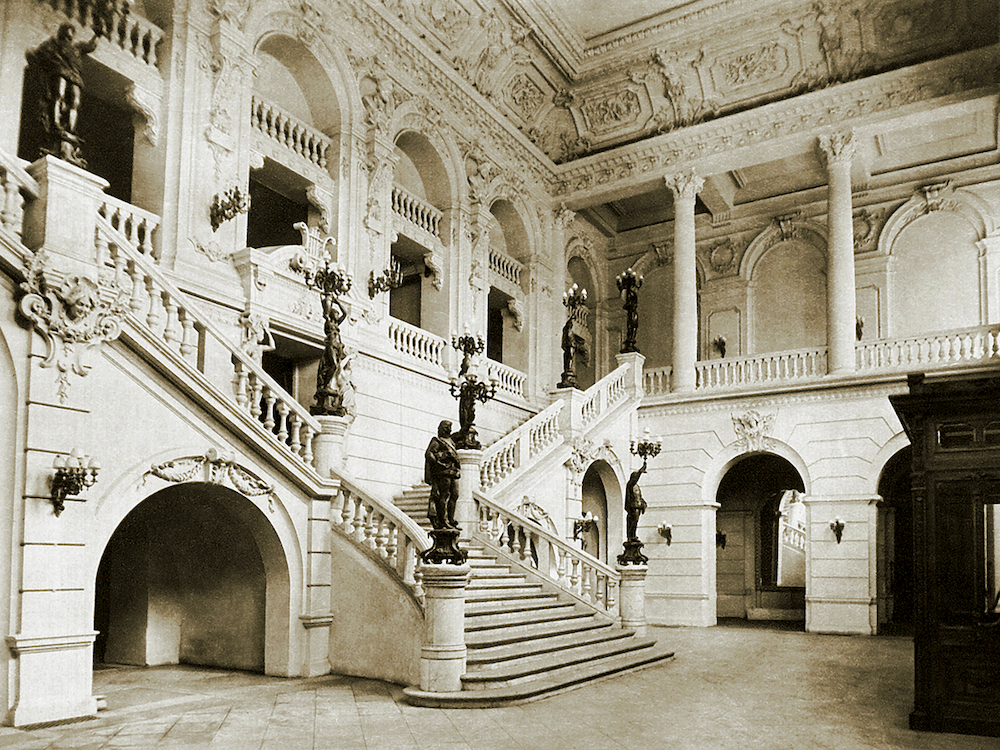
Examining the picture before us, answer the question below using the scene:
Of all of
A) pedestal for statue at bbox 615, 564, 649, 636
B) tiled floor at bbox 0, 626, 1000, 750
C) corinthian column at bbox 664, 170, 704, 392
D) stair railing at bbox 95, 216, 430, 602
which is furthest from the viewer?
corinthian column at bbox 664, 170, 704, 392

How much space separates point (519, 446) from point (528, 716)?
25.3ft

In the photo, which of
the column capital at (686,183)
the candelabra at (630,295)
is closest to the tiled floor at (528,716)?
the candelabra at (630,295)

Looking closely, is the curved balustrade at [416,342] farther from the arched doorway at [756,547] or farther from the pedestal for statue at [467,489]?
the arched doorway at [756,547]

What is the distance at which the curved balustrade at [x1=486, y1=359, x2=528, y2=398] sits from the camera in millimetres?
19216

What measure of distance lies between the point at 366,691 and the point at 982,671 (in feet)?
19.9

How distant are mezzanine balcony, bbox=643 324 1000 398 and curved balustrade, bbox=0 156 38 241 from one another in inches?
573

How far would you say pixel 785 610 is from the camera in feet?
69.6

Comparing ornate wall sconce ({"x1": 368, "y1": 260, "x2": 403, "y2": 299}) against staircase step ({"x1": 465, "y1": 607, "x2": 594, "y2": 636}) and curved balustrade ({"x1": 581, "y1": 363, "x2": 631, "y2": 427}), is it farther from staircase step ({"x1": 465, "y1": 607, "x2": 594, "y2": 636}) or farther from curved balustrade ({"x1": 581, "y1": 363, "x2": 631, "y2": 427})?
staircase step ({"x1": 465, "y1": 607, "x2": 594, "y2": 636})

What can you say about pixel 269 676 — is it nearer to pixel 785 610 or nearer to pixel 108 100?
pixel 108 100

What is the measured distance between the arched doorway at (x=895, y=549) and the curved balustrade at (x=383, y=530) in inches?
548

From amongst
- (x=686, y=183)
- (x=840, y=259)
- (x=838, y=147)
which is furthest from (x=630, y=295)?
(x=838, y=147)

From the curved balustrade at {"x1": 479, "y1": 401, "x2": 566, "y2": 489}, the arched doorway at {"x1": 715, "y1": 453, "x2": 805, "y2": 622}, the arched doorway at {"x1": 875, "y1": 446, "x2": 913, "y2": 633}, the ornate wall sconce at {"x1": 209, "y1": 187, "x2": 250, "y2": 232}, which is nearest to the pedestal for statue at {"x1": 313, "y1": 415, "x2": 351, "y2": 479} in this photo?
the curved balustrade at {"x1": 479, "y1": 401, "x2": 566, "y2": 489}

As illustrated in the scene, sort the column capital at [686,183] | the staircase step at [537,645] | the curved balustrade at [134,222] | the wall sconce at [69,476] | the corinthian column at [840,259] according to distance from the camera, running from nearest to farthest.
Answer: the wall sconce at [69,476]
the staircase step at [537,645]
the curved balustrade at [134,222]
the corinthian column at [840,259]
the column capital at [686,183]

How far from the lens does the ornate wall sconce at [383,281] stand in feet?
50.7
